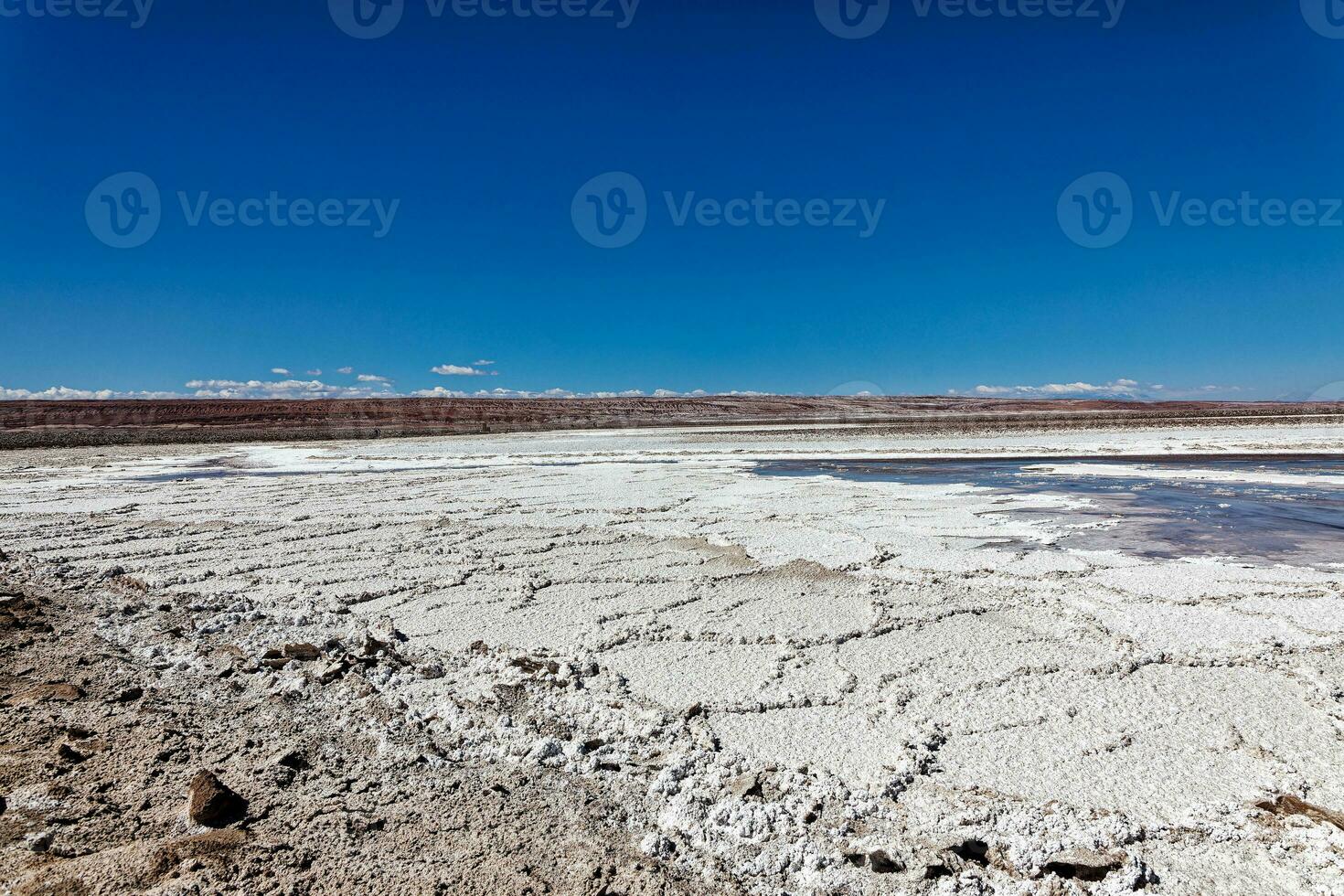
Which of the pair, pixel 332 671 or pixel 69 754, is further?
pixel 332 671

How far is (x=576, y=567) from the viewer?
4.41 m

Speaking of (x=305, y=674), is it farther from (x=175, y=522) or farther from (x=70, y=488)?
(x=70, y=488)

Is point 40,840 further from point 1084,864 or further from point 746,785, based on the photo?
point 1084,864

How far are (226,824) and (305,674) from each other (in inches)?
39.6

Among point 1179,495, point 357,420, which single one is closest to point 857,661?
point 1179,495

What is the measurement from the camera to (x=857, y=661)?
279cm

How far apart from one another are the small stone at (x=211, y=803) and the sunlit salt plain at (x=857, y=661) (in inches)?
24.5

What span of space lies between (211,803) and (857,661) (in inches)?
84.4

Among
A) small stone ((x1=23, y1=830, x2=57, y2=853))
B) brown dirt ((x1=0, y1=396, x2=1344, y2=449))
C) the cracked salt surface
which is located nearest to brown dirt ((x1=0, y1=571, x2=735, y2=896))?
small stone ((x1=23, y1=830, x2=57, y2=853))

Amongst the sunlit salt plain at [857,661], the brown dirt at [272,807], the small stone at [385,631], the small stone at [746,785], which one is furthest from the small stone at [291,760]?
the small stone at [746,785]

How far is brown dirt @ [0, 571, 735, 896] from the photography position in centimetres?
158

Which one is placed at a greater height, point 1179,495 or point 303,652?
point 1179,495

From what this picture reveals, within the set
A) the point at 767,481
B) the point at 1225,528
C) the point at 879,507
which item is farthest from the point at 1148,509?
the point at 767,481

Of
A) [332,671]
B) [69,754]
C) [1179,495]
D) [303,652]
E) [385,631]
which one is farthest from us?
[1179,495]
